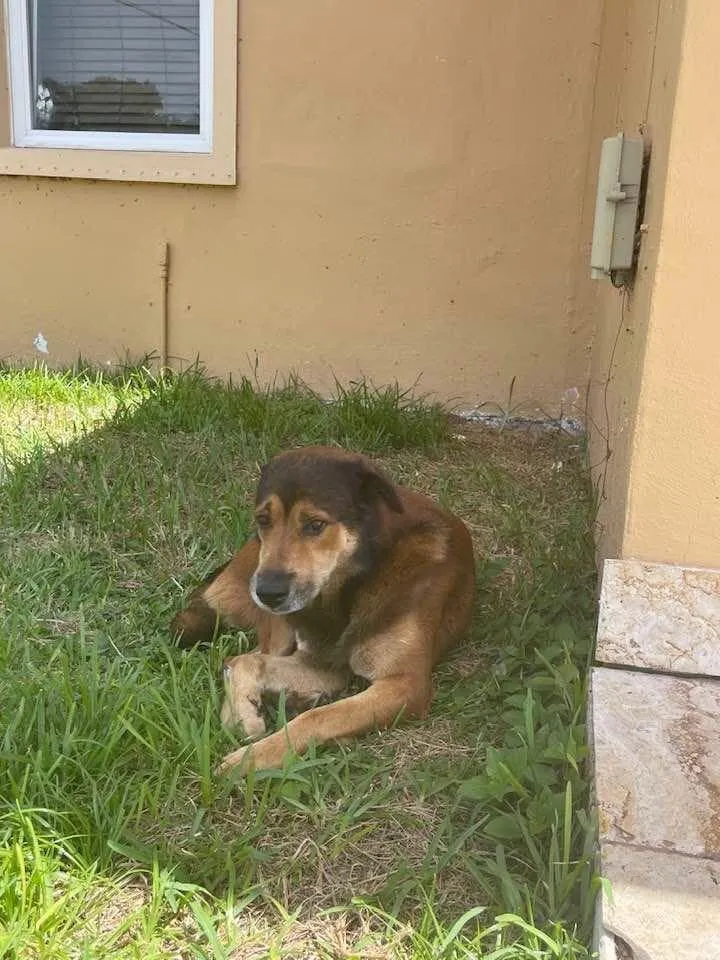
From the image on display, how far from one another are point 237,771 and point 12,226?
175 inches

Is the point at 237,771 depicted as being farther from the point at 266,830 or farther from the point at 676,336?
the point at 676,336

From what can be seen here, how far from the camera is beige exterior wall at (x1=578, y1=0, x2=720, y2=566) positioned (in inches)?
81.0

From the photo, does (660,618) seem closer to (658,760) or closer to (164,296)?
(658,760)

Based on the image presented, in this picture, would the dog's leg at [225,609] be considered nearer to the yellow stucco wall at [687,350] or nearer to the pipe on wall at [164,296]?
the yellow stucco wall at [687,350]

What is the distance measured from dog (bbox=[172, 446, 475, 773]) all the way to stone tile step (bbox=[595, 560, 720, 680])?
0.56m

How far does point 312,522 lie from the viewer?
2521 mm

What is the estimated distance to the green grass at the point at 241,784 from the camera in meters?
1.77

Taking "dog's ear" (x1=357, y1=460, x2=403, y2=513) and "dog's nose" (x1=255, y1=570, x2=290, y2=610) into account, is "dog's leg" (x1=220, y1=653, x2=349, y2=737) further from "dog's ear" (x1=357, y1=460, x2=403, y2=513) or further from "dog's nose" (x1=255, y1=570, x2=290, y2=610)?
"dog's ear" (x1=357, y1=460, x2=403, y2=513)

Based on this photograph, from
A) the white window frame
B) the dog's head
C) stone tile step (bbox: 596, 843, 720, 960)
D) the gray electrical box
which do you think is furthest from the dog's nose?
the white window frame

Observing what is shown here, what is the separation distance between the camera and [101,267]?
548 centimetres

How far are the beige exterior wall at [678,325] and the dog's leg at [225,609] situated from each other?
1148 millimetres

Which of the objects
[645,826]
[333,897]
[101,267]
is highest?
[101,267]

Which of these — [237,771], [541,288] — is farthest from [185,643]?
[541,288]

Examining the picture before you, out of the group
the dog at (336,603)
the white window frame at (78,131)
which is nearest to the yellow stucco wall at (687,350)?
the dog at (336,603)
